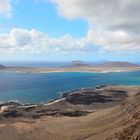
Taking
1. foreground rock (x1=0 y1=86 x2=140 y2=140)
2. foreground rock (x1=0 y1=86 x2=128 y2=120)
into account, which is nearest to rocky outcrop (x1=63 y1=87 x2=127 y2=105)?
foreground rock (x1=0 y1=86 x2=128 y2=120)

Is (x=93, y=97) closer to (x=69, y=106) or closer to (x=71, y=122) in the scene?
(x=69, y=106)

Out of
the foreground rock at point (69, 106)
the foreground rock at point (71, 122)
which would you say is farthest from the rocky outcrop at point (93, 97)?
the foreground rock at point (71, 122)

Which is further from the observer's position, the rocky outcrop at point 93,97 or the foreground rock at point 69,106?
the rocky outcrop at point 93,97

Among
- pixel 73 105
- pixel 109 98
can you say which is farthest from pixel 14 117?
pixel 109 98

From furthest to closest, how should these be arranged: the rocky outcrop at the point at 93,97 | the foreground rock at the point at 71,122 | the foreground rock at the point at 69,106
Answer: the rocky outcrop at the point at 93,97
the foreground rock at the point at 69,106
the foreground rock at the point at 71,122

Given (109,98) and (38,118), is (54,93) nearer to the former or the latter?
(109,98)

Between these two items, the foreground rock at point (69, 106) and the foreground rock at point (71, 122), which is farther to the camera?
the foreground rock at point (69, 106)

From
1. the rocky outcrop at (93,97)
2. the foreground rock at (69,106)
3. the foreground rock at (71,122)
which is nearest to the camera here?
the foreground rock at (71,122)

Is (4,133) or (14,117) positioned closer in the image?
(4,133)

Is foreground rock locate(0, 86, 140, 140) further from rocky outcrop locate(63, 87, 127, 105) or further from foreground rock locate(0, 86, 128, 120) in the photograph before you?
rocky outcrop locate(63, 87, 127, 105)

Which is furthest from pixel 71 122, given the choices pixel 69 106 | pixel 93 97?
pixel 93 97

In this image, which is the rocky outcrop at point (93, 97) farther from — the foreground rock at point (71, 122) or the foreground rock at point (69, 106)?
the foreground rock at point (71, 122)
